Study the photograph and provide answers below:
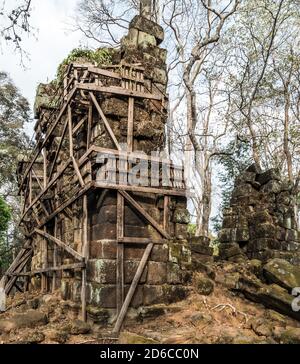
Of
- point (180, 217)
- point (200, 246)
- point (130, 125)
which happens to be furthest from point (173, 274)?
point (200, 246)

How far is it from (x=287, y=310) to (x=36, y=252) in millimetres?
7206

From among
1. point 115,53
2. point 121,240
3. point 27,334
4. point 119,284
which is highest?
point 115,53

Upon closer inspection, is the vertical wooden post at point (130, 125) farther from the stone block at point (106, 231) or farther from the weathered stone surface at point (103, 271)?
the weathered stone surface at point (103, 271)

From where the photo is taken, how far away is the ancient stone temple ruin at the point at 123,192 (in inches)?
272

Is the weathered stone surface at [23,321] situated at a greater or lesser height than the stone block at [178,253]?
lesser

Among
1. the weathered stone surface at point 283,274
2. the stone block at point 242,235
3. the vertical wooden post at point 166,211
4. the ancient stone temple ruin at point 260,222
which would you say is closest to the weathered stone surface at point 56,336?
the vertical wooden post at point 166,211

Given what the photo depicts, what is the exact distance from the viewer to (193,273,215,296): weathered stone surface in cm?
787

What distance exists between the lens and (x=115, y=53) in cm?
929

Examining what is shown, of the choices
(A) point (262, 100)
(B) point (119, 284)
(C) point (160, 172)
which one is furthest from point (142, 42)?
(A) point (262, 100)

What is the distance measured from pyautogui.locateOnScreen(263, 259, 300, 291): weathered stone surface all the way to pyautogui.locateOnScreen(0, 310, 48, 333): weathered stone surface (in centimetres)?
447

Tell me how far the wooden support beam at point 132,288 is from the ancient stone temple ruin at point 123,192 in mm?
16

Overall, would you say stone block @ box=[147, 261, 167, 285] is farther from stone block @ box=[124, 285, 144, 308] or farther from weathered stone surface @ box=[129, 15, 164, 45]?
weathered stone surface @ box=[129, 15, 164, 45]

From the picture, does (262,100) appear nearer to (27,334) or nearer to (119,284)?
(119,284)
